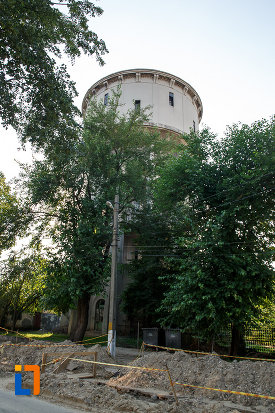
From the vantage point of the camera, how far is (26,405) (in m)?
7.77

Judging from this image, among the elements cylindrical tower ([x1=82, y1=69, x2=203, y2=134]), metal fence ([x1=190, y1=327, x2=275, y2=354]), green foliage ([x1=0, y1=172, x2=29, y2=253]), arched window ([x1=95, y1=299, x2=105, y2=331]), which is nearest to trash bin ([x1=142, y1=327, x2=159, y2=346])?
metal fence ([x1=190, y1=327, x2=275, y2=354])

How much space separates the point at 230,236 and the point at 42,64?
11762 mm

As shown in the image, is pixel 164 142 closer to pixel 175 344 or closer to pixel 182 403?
pixel 175 344

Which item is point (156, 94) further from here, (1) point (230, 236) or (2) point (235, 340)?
(2) point (235, 340)

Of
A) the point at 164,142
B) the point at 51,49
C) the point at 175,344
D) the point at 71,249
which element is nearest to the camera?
the point at 51,49

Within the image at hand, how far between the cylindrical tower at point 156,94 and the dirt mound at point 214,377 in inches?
967

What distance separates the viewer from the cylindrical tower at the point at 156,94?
32.7 metres

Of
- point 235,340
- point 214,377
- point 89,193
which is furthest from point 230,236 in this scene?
point 89,193

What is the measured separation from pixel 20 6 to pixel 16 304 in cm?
2548

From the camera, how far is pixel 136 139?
23.9 m

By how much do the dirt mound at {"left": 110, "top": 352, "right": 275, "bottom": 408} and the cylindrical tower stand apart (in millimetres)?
24570

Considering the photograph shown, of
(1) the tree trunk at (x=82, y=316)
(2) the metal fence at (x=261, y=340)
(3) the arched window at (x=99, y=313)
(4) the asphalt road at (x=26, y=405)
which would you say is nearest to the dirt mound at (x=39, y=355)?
(4) the asphalt road at (x=26, y=405)

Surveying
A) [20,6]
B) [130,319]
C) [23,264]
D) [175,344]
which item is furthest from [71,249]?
[20,6]

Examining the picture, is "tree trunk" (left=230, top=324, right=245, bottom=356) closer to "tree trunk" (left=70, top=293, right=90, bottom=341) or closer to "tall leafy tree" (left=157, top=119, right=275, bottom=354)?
"tall leafy tree" (left=157, top=119, right=275, bottom=354)
